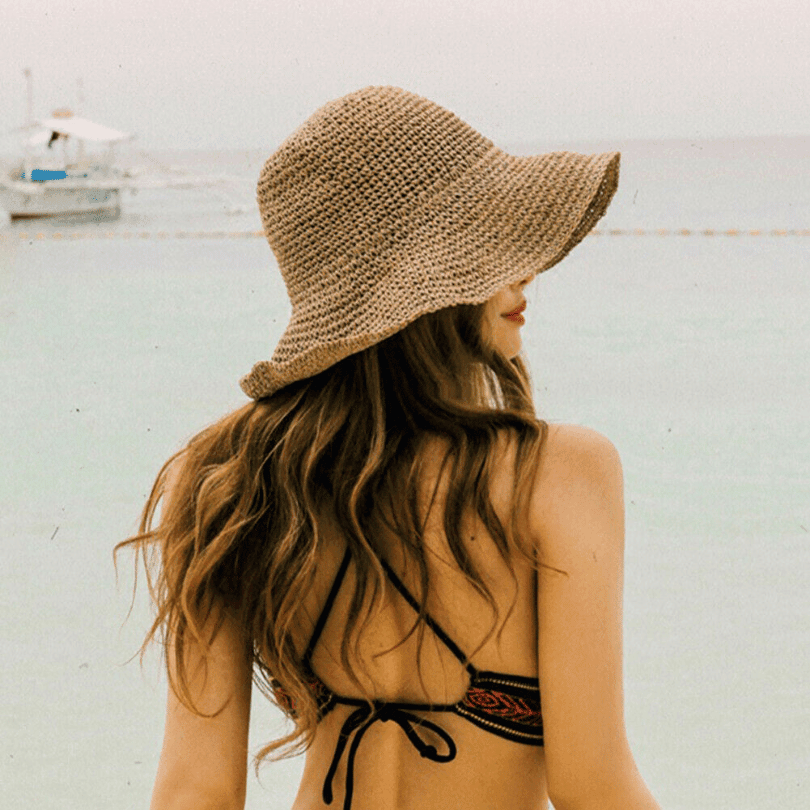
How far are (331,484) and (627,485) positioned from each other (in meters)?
3.00

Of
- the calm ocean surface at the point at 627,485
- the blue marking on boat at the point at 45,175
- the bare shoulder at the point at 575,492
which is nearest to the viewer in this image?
the bare shoulder at the point at 575,492

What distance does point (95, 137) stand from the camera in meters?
13.6

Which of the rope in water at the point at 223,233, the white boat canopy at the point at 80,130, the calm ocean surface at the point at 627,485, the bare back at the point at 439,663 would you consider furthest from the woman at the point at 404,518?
the white boat canopy at the point at 80,130

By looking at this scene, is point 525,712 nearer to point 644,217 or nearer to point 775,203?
point 644,217

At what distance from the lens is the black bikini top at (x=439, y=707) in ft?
2.85

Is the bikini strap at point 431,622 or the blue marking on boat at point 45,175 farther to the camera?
the blue marking on boat at point 45,175

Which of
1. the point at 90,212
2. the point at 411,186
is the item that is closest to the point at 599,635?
the point at 411,186

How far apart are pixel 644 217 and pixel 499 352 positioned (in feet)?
43.1

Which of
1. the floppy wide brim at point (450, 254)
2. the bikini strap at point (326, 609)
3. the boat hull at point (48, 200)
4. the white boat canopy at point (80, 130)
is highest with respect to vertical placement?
the floppy wide brim at point (450, 254)

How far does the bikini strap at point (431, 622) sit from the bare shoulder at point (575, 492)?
10 centimetres

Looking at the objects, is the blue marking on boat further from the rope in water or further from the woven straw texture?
the woven straw texture

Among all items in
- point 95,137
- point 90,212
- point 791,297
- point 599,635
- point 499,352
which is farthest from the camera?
point 90,212

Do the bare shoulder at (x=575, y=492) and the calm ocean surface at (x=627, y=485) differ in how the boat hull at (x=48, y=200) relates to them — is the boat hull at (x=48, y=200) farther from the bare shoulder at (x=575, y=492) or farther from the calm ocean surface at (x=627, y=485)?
the bare shoulder at (x=575, y=492)

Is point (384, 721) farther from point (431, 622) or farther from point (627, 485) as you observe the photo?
point (627, 485)
